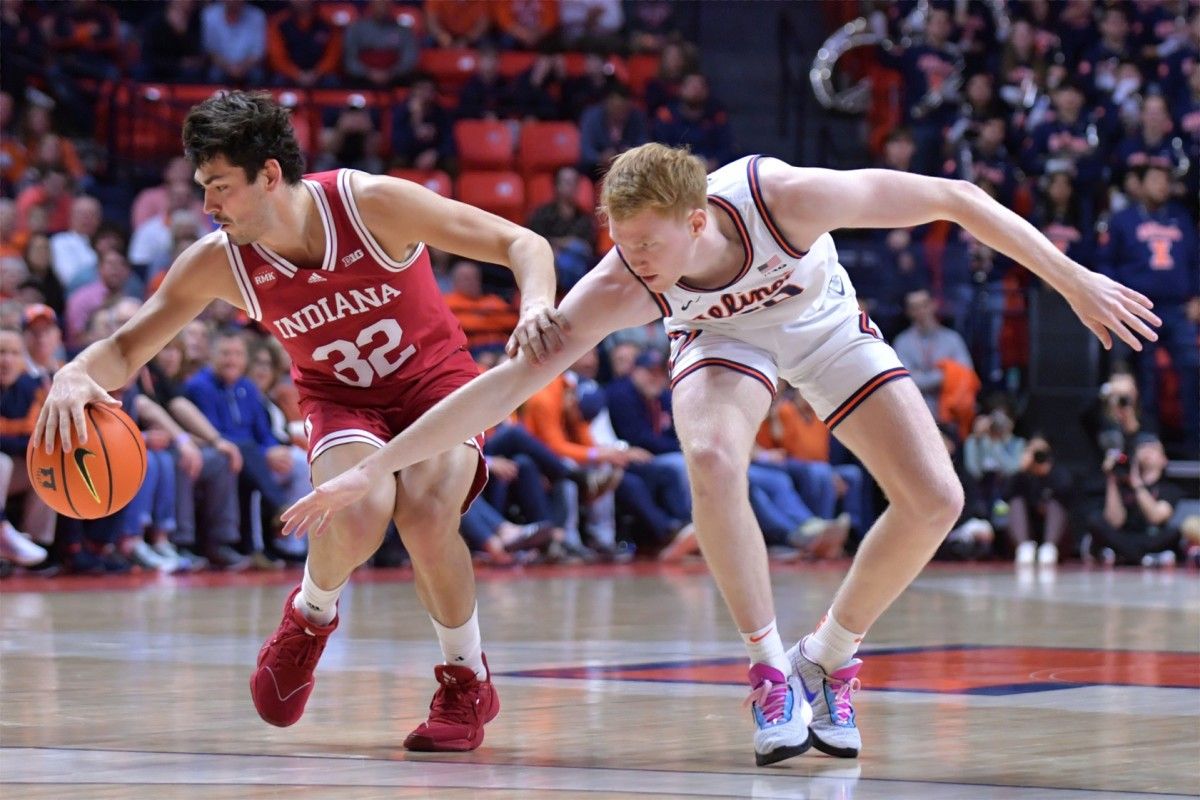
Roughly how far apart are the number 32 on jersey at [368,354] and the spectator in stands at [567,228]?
8.81 m

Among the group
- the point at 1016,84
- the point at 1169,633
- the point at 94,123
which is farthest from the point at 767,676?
the point at 1016,84

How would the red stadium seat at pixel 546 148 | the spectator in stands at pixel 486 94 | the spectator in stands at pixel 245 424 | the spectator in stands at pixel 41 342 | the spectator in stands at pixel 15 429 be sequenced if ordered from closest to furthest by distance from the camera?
the spectator in stands at pixel 15 429 < the spectator in stands at pixel 41 342 < the spectator in stands at pixel 245 424 < the red stadium seat at pixel 546 148 < the spectator in stands at pixel 486 94

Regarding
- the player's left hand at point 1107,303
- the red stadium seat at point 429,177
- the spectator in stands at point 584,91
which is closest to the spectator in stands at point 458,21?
the spectator in stands at point 584,91

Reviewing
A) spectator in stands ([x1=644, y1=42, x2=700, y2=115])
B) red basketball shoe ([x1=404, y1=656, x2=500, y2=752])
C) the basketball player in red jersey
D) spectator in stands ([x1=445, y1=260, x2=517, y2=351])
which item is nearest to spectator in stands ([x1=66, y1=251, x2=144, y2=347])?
spectator in stands ([x1=445, y1=260, x2=517, y2=351])

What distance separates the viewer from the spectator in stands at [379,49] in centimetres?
1566

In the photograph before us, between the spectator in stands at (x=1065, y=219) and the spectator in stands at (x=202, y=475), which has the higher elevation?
the spectator in stands at (x=1065, y=219)

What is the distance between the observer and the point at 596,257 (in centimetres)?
1402

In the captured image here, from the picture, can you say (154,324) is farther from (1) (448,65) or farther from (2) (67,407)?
(1) (448,65)

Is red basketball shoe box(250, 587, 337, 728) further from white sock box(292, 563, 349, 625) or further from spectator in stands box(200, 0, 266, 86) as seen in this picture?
spectator in stands box(200, 0, 266, 86)

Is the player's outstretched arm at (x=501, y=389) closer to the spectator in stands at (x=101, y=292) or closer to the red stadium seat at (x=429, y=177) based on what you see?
the spectator in stands at (x=101, y=292)

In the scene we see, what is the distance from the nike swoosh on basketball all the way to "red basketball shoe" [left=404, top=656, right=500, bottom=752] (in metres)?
0.97

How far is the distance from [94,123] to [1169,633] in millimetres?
10183

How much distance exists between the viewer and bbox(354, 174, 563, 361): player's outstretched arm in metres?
4.51

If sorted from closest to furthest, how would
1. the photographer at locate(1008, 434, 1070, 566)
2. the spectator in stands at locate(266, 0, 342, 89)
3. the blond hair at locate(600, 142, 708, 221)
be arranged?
the blond hair at locate(600, 142, 708, 221) < the photographer at locate(1008, 434, 1070, 566) < the spectator in stands at locate(266, 0, 342, 89)
